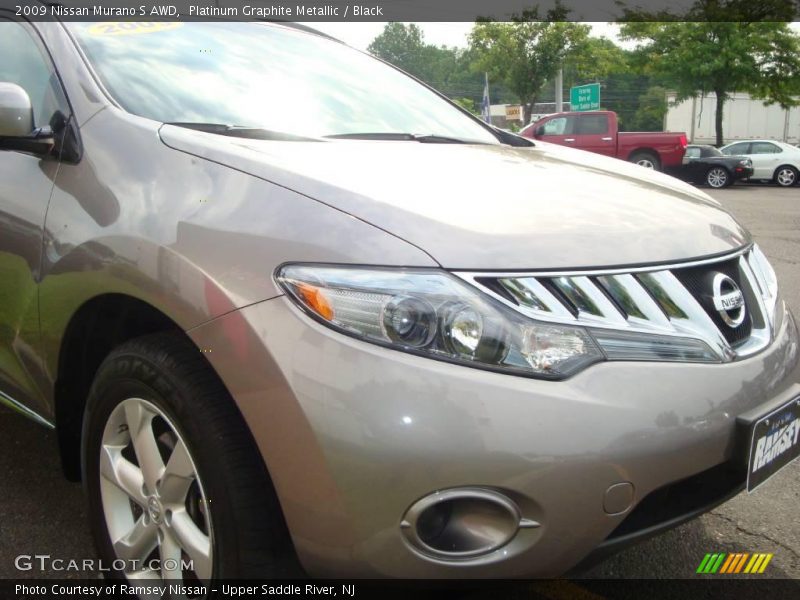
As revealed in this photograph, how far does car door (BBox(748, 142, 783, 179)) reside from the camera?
760 inches

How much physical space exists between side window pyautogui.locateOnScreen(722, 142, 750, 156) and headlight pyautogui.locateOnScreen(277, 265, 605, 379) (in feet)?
67.5

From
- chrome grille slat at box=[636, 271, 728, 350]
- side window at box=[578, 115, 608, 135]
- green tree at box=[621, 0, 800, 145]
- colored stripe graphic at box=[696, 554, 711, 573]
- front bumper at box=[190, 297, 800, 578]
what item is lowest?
colored stripe graphic at box=[696, 554, 711, 573]

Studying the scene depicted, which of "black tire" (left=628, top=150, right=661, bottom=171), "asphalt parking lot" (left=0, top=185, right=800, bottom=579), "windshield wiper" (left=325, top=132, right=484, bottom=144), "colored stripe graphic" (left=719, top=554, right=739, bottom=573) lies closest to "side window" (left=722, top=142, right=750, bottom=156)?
"black tire" (left=628, top=150, right=661, bottom=171)

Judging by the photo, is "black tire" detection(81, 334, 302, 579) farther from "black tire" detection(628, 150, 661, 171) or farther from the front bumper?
"black tire" detection(628, 150, 661, 171)

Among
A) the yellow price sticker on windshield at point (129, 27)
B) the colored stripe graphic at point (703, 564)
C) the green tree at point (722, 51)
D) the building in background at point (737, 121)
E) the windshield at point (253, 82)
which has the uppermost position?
the green tree at point (722, 51)

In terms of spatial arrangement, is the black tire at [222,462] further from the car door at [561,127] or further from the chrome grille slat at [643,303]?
the car door at [561,127]

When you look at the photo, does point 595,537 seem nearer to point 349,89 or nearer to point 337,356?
point 337,356

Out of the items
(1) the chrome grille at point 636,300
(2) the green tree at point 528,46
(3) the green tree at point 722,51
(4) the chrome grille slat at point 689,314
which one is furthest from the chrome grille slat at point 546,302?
(2) the green tree at point 528,46

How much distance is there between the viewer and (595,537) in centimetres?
147

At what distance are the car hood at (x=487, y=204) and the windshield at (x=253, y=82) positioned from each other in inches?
9.5

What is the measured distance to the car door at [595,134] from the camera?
17406 mm

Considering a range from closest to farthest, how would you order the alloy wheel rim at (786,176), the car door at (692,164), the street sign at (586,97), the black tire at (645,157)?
the black tire at (645,157) < the car door at (692,164) < the alloy wheel rim at (786,176) < the street sign at (586,97)

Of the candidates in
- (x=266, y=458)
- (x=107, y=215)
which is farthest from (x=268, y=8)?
(x=266, y=458)

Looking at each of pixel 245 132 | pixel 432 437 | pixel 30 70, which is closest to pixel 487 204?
pixel 432 437
